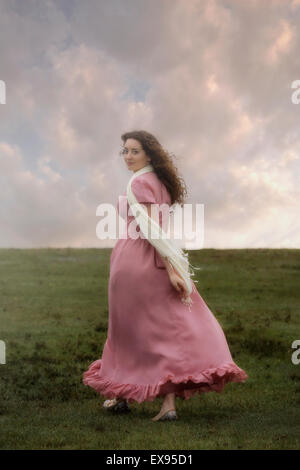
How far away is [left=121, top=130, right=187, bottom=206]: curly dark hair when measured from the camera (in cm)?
935

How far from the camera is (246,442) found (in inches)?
316

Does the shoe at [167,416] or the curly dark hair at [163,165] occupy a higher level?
the curly dark hair at [163,165]

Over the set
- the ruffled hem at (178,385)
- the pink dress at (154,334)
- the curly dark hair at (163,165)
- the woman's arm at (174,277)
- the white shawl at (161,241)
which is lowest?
the ruffled hem at (178,385)

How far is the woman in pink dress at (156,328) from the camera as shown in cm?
880

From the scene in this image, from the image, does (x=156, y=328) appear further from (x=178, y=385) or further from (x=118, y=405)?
(x=118, y=405)

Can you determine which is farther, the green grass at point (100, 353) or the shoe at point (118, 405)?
the shoe at point (118, 405)

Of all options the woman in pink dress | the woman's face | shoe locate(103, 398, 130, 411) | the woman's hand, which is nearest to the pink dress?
the woman in pink dress

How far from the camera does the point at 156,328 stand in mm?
8953

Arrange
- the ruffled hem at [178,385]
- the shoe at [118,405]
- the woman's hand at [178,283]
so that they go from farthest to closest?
the shoe at [118,405] < the woman's hand at [178,283] < the ruffled hem at [178,385]

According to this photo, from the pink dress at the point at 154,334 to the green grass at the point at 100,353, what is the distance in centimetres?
52

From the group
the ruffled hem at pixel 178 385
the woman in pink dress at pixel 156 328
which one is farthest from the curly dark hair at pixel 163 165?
the ruffled hem at pixel 178 385

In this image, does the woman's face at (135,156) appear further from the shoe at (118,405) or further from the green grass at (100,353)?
the green grass at (100,353)

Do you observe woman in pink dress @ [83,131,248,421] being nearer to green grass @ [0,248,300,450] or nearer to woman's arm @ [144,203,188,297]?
woman's arm @ [144,203,188,297]
